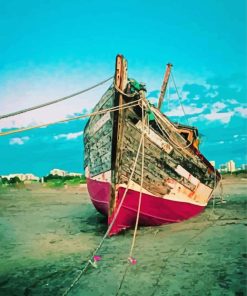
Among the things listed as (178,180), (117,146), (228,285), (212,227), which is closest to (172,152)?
(178,180)

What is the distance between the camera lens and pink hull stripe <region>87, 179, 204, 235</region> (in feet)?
19.4

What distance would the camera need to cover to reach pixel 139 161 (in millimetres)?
6051

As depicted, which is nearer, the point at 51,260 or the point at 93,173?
the point at 51,260

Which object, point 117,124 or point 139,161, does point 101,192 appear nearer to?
point 139,161

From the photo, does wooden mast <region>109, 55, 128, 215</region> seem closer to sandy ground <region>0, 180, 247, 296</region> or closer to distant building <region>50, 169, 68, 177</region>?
sandy ground <region>0, 180, 247, 296</region>

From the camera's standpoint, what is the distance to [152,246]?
16.0 ft

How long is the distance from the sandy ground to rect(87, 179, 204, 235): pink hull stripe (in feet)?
0.71

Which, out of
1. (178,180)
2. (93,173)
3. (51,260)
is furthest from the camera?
(93,173)

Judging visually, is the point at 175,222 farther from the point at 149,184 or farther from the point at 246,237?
the point at 246,237

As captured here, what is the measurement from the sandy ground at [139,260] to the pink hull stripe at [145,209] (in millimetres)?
217

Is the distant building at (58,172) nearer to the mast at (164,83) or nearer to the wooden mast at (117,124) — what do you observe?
the mast at (164,83)

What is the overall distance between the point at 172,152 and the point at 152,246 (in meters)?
2.32

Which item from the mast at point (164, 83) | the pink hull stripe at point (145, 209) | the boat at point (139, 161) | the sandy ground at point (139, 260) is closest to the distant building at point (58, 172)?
the mast at point (164, 83)

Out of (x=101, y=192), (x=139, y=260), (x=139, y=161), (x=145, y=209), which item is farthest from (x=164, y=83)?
(x=139, y=260)
